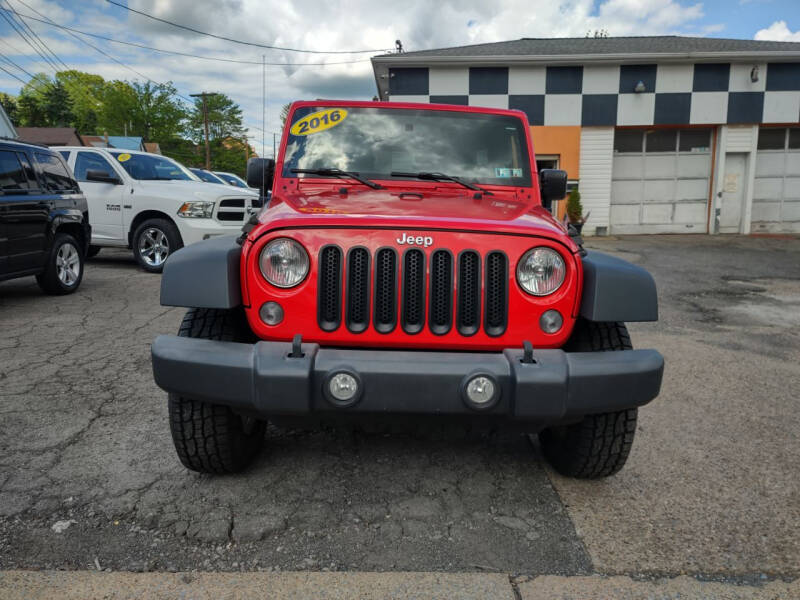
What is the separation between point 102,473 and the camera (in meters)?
2.54

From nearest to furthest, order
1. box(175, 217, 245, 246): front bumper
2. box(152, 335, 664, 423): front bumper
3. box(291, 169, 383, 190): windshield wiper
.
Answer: box(152, 335, 664, 423): front bumper, box(291, 169, 383, 190): windshield wiper, box(175, 217, 245, 246): front bumper

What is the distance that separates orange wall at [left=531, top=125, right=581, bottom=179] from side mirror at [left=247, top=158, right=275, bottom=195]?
1112cm

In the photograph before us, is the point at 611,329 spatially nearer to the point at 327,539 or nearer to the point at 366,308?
the point at 366,308

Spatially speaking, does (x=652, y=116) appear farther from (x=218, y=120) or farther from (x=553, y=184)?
(x=218, y=120)

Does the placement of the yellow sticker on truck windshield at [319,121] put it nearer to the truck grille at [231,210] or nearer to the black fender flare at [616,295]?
the black fender flare at [616,295]

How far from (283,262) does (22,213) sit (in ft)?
15.0

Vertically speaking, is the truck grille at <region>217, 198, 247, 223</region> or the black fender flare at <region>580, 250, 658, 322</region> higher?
the truck grille at <region>217, 198, 247, 223</region>

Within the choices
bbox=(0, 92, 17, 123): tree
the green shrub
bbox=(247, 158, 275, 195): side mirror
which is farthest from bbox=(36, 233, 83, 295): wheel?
bbox=(0, 92, 17, 123): tree

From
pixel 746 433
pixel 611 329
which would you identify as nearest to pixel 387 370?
pixel 611 329

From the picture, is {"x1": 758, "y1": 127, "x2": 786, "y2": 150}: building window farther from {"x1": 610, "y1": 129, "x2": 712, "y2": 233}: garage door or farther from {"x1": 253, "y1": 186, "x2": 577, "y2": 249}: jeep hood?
{"x1": 253, "y1": 186, "x2": 577, "y2": 249}: jeep hood

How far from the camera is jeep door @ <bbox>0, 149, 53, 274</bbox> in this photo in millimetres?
5422

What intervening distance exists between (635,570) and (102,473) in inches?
80.4

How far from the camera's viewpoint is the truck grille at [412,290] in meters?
2.12

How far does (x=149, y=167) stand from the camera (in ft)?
27.9
